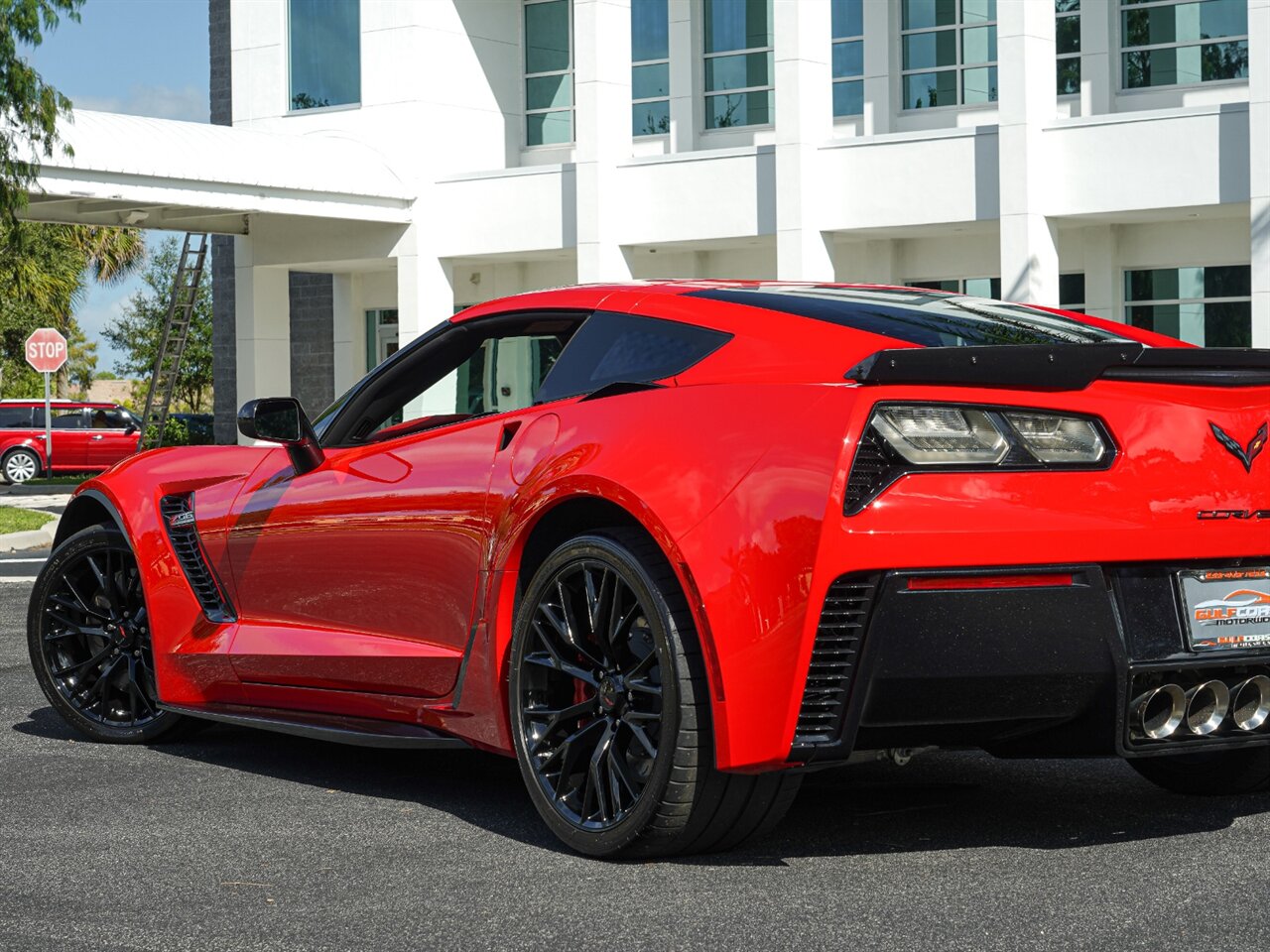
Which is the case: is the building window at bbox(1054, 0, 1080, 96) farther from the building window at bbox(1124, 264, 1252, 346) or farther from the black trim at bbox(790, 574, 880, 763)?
the black trim at bbox(790, 574, 880, 763)

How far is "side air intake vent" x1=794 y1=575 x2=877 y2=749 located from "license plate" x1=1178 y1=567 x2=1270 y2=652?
0.80 m

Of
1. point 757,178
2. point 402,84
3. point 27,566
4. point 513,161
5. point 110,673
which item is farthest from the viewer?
point 513,161

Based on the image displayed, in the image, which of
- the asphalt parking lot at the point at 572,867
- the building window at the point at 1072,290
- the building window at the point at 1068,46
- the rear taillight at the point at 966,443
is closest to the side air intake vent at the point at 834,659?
the rear taillight at the point at 966,443

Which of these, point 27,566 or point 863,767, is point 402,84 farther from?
point 863,767

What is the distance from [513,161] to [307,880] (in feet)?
91.9

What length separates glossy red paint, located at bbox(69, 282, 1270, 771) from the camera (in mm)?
4301

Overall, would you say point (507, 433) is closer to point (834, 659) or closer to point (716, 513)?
point (716, 513)

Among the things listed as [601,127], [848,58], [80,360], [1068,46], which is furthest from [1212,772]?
[80,360]

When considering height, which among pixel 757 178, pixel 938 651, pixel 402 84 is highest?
pixel 402 84

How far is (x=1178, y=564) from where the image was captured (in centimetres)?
450

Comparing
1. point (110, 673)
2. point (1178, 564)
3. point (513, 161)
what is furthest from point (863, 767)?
point (513, 161)

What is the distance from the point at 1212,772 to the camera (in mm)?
5520

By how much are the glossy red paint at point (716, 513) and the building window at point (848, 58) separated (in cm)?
2413

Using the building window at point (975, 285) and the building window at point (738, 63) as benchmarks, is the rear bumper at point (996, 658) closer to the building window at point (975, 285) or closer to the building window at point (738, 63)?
the building window at point (975, 285)
